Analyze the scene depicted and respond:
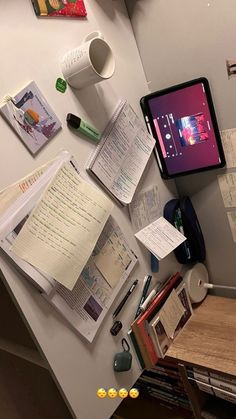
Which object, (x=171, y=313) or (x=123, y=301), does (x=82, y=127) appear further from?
(x=171, y=313)

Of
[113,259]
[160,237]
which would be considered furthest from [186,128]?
[113,259]

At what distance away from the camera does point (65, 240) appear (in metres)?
0.86

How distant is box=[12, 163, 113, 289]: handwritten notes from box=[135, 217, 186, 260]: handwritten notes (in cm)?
22

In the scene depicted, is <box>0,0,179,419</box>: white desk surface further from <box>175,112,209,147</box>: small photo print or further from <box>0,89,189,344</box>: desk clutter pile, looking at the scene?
<box>175,112,209,147</box>: small photo print

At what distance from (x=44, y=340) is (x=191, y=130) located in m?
0.77

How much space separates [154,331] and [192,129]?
65cm

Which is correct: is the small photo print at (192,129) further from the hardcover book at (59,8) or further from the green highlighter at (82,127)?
the hardcover book at (59,8)

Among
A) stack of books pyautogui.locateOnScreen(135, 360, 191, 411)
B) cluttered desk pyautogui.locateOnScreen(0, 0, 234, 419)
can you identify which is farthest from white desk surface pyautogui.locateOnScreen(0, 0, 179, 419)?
stack of books pyautogui.locateOnScreen(135, 360, 191, 411)

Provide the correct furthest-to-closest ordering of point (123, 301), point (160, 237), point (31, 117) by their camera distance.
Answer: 1. point (160, 237)
2. point (123, 301)
3. point (31, 117)

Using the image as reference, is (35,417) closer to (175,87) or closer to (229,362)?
(229,362)

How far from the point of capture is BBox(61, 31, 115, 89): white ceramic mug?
2.91 ft

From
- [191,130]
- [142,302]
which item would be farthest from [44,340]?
[191,130]

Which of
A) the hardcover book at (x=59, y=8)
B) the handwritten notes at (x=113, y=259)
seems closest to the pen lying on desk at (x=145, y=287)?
the handwritten notes at (x=113, y=259)

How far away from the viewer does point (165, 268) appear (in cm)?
127
